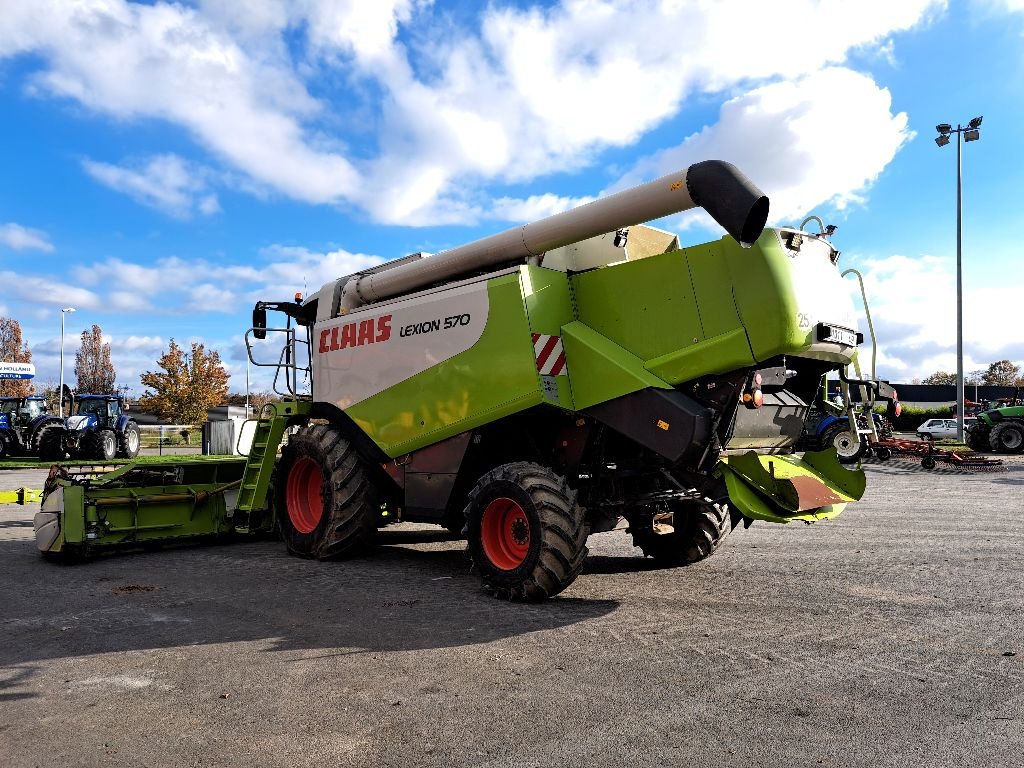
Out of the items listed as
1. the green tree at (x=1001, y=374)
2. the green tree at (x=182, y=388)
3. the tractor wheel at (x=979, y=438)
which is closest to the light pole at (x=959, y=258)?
the tractor wheel at (x=979, y=438)

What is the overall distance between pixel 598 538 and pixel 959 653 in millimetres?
4809

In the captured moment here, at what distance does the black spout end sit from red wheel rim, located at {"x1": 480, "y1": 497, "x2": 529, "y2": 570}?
2.57 m

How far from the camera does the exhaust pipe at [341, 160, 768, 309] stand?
491cm

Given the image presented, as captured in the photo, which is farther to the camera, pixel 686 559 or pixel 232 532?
pixel 232 532

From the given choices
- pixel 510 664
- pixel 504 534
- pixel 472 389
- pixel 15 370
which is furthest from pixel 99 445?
pixel 510 664

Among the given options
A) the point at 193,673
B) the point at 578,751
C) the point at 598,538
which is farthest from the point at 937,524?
the point at 193,673

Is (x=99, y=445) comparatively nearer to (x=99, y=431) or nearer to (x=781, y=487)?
(x=99, y=431)

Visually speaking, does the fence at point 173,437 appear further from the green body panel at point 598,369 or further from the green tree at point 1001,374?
the green tree at point 1001,374

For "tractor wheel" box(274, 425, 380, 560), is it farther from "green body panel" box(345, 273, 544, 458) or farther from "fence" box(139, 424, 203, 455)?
"fence" box(139, 424, 203, 455)

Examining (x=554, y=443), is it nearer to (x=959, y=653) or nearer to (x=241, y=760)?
(x=959, y=653)

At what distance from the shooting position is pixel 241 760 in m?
3.18

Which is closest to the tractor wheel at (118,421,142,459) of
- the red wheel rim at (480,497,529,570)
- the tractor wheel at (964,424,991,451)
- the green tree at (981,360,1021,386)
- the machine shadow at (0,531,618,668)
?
the machine shadow at (0,531,618,668)

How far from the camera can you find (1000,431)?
23.9m

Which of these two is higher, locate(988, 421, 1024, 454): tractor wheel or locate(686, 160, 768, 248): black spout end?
locate(686, 160, 768, 248): black spout end
